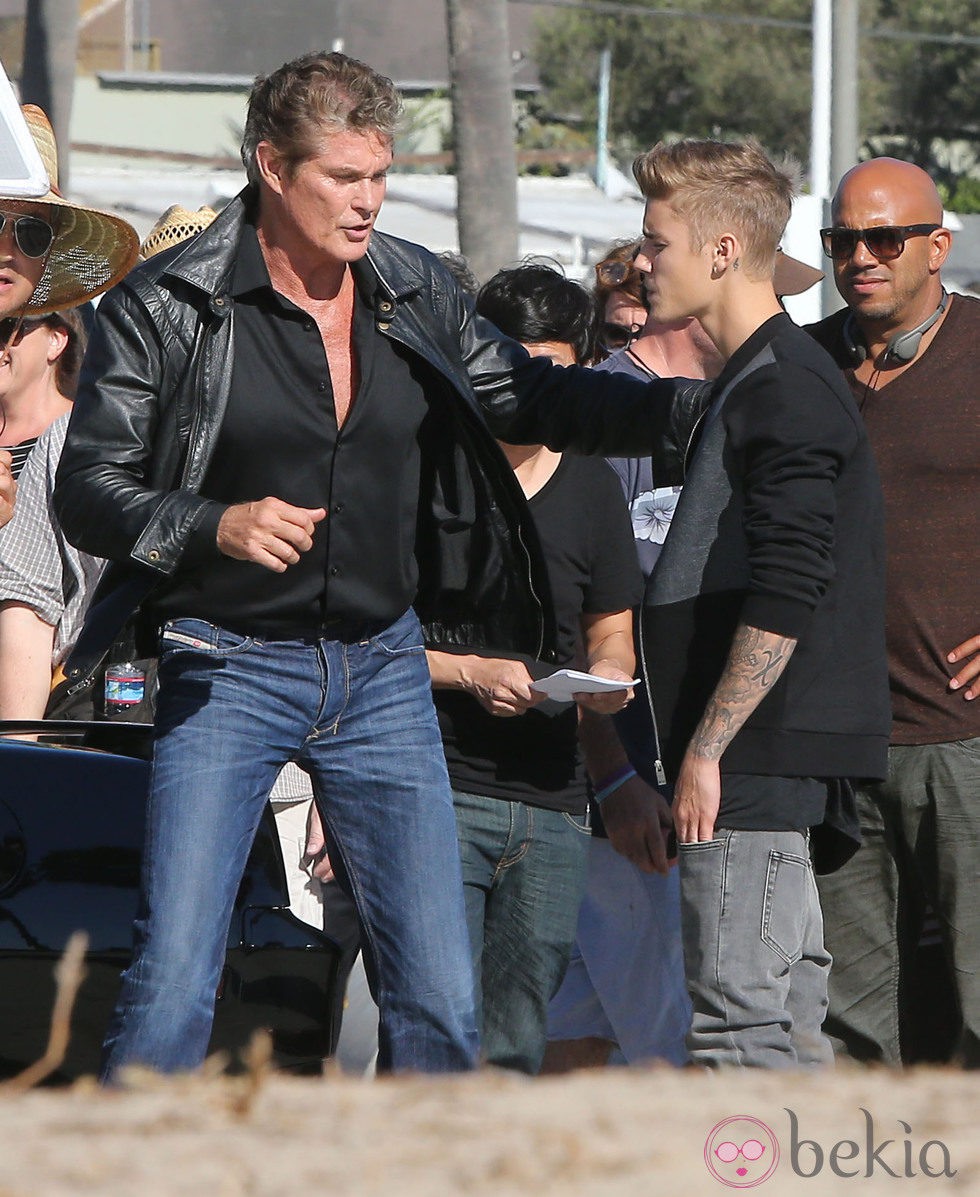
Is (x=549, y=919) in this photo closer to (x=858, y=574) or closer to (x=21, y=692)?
(x=858, y=574)

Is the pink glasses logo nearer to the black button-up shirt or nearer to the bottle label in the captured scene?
the black button-up shirt

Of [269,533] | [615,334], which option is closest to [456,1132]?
[269,533]

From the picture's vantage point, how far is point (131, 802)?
146 inches

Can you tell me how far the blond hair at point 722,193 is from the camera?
148 inches

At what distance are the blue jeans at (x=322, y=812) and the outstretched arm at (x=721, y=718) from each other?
18.4 inches

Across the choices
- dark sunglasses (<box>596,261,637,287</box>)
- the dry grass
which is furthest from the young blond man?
dark sunglasses (<box>596,261,637,287</box>)

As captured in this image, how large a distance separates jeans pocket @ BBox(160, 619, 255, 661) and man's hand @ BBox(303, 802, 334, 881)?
3.62 ft

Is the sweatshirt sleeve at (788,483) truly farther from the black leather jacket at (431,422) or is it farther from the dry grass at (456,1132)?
the dry grass at (456,1132)

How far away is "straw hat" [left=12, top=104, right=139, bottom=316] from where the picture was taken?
4414mm

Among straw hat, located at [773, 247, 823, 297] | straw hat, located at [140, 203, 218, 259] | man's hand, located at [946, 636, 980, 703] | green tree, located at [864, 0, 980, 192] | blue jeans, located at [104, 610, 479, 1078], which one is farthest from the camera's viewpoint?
green tree, located at [864, 0, 980, 192]

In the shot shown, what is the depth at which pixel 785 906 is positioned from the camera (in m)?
3.59

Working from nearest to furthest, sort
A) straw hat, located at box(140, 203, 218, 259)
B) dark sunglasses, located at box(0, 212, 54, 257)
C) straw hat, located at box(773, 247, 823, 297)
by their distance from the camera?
dark sunglasses, located at box(0, 212, 54, 257) < straw hat, located at box(773, 247, 823, 297) < straw hat, located at box(140, 203, 218, 259)

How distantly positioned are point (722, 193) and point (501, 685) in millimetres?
1115

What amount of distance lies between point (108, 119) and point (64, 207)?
44389 mm
